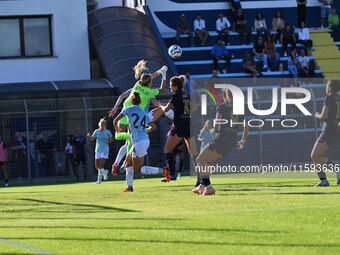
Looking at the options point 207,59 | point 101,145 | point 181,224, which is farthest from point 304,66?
point 181,224

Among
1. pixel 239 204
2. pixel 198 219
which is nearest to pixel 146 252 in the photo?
pixel 198 219

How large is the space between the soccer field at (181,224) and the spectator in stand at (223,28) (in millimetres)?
21633

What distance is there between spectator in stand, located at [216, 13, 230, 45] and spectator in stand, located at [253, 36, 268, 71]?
5.98 feet

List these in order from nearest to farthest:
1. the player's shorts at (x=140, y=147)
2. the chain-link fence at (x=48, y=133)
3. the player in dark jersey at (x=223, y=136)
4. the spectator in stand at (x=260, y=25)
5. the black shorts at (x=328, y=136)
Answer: the player in dark jersey at (x=223, y=136) → the player's shorts at (x=140, y=147) → the black shorts at (x=328, y=136) → the chain-link fence at (x=48, y=133) → the spectator in stand at (x=260, y=25)

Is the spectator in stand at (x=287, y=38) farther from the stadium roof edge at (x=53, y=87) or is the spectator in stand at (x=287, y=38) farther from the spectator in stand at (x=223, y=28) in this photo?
the stadium roof edge at (x=53, y=87)

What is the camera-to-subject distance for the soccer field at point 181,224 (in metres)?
7.16

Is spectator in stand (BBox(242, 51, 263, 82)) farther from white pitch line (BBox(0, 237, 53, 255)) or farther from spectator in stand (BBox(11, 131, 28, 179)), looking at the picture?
white pitch line (BBox(0, 237, 53, 255))

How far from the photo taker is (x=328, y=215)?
9211mm

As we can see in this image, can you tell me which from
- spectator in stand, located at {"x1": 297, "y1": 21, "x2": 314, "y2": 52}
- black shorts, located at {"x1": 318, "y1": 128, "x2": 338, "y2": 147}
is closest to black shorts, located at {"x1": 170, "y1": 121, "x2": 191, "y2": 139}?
black shorts, located at {"x1": 318, "y1": 128, "x2": 338, "y2": 147}

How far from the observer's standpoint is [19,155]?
2675 centimetres

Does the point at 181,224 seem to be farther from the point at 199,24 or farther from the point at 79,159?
the point at 199,24

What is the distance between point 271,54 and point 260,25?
232 centimetres

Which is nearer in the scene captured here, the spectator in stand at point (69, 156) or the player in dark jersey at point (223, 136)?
the player in dark jersey at point (223, 136)

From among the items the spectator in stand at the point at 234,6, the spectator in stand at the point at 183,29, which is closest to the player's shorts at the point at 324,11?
the spectator in stand at the point at 234,6
